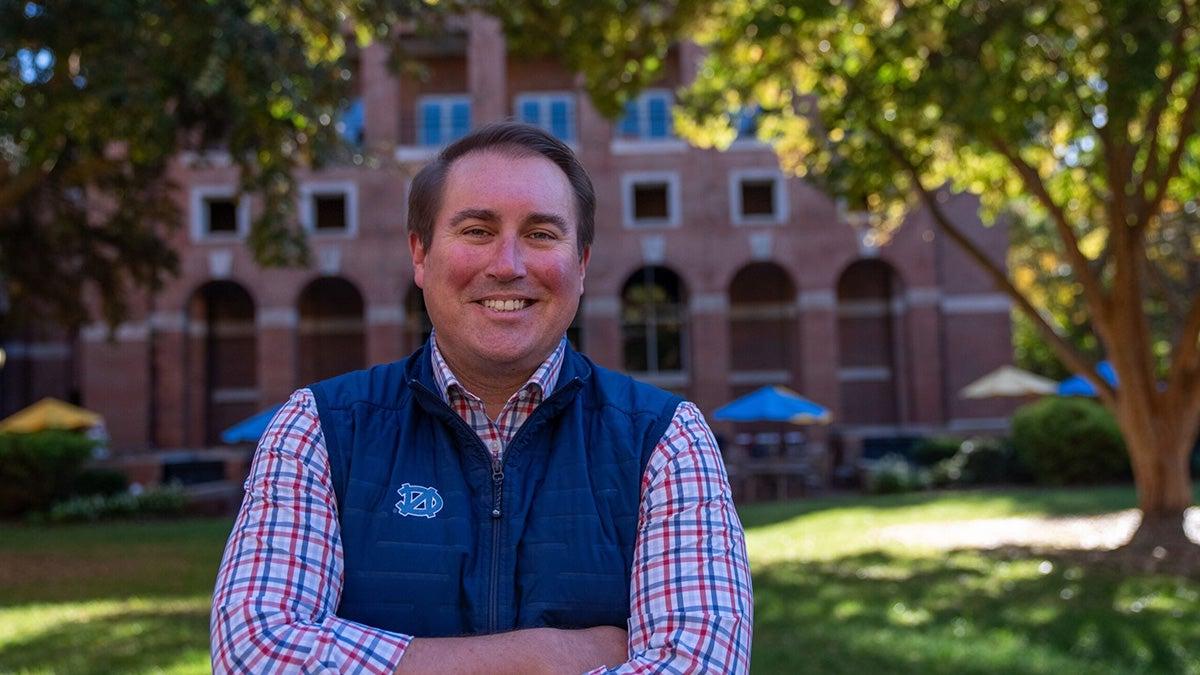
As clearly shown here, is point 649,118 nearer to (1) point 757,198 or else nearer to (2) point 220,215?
(1) point 757,198

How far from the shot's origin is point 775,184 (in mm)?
33062

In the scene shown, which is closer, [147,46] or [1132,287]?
[147,46]

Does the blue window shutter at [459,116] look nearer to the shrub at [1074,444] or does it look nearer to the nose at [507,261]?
the shrub at [1074,444]

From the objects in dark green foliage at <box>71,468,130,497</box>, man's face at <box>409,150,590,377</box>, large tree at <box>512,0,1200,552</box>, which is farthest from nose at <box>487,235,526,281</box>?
dark green foliage at <box>71,468,130,497</box>

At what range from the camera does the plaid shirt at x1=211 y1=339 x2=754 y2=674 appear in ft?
7.34

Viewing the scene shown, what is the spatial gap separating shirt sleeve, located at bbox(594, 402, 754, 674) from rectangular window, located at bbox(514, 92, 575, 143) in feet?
104

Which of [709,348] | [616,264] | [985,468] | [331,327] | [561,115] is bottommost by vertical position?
[985,468]

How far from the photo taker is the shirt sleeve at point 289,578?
7.27ft

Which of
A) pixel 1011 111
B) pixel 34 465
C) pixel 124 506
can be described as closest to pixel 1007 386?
pixel 1011 111

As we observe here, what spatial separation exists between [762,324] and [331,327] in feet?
42.7

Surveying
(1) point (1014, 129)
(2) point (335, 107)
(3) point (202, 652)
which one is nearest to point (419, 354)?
(3) point (202, 652)

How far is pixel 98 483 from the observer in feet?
86.6

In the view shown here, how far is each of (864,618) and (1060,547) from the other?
237 inches

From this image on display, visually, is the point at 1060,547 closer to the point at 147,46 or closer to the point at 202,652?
the point at 202,652
